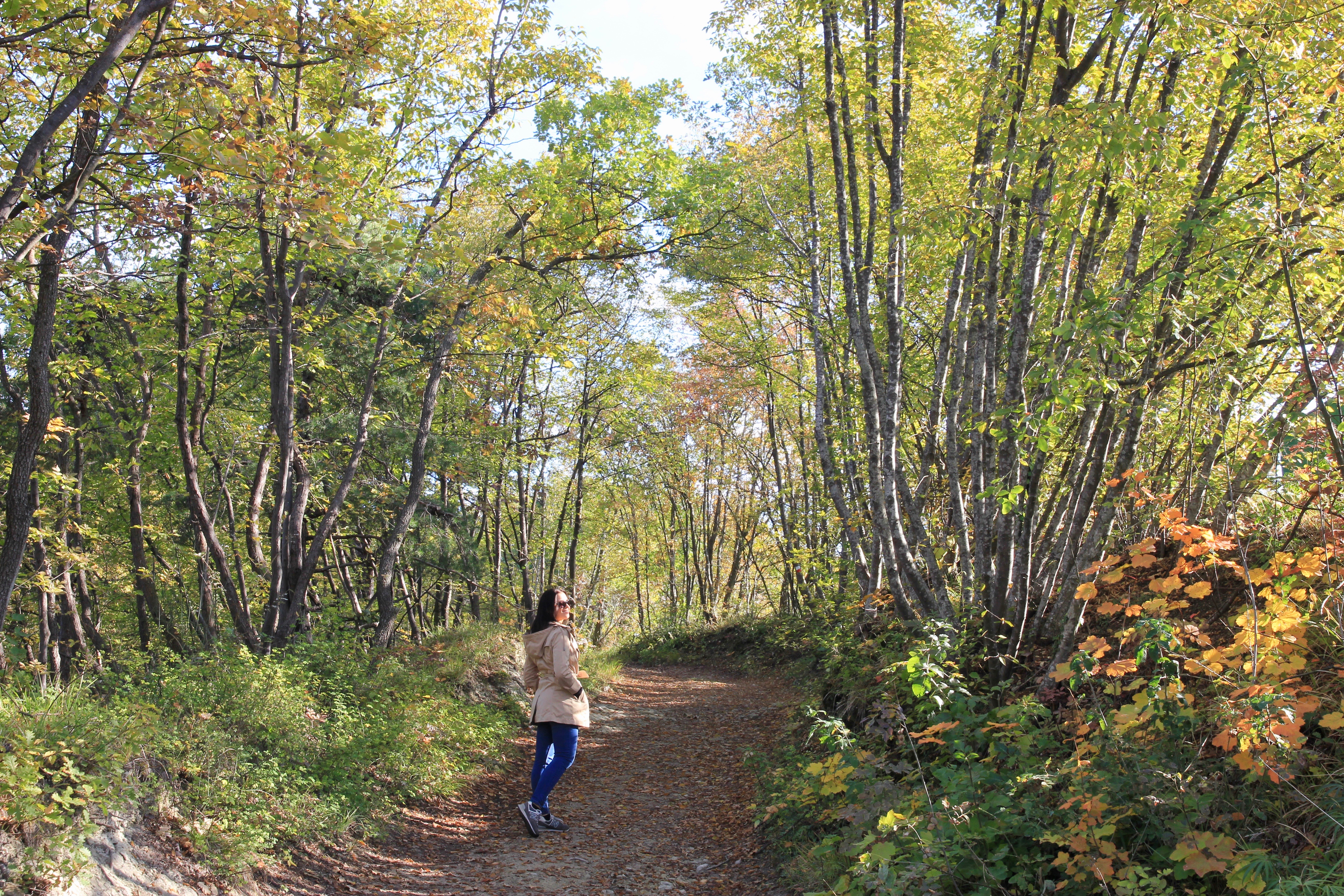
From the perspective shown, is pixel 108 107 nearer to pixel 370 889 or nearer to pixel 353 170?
pixel 353 170

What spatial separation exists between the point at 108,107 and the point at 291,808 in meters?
4.33

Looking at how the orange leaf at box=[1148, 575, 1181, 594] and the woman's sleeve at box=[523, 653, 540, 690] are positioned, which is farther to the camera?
the woman's sleeve at box=[523, 653, 540, 690]

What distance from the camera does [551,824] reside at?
5.64 meters

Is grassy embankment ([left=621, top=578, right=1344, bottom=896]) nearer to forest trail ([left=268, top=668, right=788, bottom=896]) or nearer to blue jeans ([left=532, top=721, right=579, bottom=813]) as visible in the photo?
forest trail ([left=268, top=668, right=788, bottom=896])

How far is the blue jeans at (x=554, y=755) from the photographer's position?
5.55m

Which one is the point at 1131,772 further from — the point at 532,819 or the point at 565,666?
the point at 532,819

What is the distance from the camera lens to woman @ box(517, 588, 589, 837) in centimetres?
552

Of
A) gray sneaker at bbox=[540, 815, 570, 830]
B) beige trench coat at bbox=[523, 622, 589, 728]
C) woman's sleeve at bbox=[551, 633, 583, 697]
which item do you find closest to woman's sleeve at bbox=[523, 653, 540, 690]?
beige trench coat at bbox=[523, 622, 589, 728]

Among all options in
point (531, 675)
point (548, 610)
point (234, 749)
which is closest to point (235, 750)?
point (234, 749)

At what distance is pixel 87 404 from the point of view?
→ 438 inches

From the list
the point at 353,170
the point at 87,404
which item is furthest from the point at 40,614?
the point at 353,170

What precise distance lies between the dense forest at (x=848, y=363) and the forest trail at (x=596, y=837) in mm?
368

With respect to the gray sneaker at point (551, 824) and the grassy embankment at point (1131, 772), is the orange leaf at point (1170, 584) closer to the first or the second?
the grassy embankment at point (1131, 772)

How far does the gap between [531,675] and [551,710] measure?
0.36m
